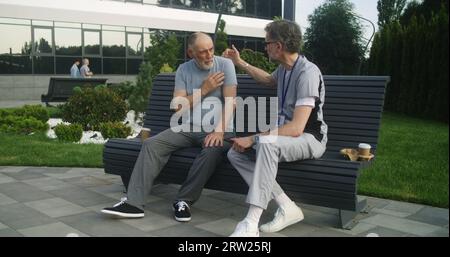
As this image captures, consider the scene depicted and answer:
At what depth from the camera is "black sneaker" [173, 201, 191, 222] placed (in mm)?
3711

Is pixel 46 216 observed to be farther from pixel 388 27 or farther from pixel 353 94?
pixel 388 27

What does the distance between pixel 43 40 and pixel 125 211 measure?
20.1 metres

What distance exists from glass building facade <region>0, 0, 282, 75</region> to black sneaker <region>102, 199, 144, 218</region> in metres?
19.3

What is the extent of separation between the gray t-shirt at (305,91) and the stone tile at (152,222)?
121 centimetres

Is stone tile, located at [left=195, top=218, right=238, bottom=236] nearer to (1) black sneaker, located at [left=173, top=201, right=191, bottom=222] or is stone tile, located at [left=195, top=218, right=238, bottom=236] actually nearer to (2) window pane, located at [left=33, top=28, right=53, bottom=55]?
(1) black sneaker, located at [left=173, top=201, right=191, bottom=222]

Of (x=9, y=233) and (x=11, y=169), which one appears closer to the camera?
(x=9, y=233)

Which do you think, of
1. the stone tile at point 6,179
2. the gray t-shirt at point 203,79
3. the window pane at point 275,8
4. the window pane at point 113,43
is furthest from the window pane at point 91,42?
the gray t-shirt at point 203,79

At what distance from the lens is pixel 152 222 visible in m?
3.71

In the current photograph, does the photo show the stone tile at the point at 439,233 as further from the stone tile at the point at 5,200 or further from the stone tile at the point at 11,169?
the stone tile at the point at 11,169

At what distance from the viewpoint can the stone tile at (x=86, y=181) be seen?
494 cm

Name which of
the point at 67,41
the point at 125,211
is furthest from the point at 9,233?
the point at 67,41

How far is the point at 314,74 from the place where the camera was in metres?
3.48

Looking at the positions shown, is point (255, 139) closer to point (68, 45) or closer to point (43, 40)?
point (43, 40)
